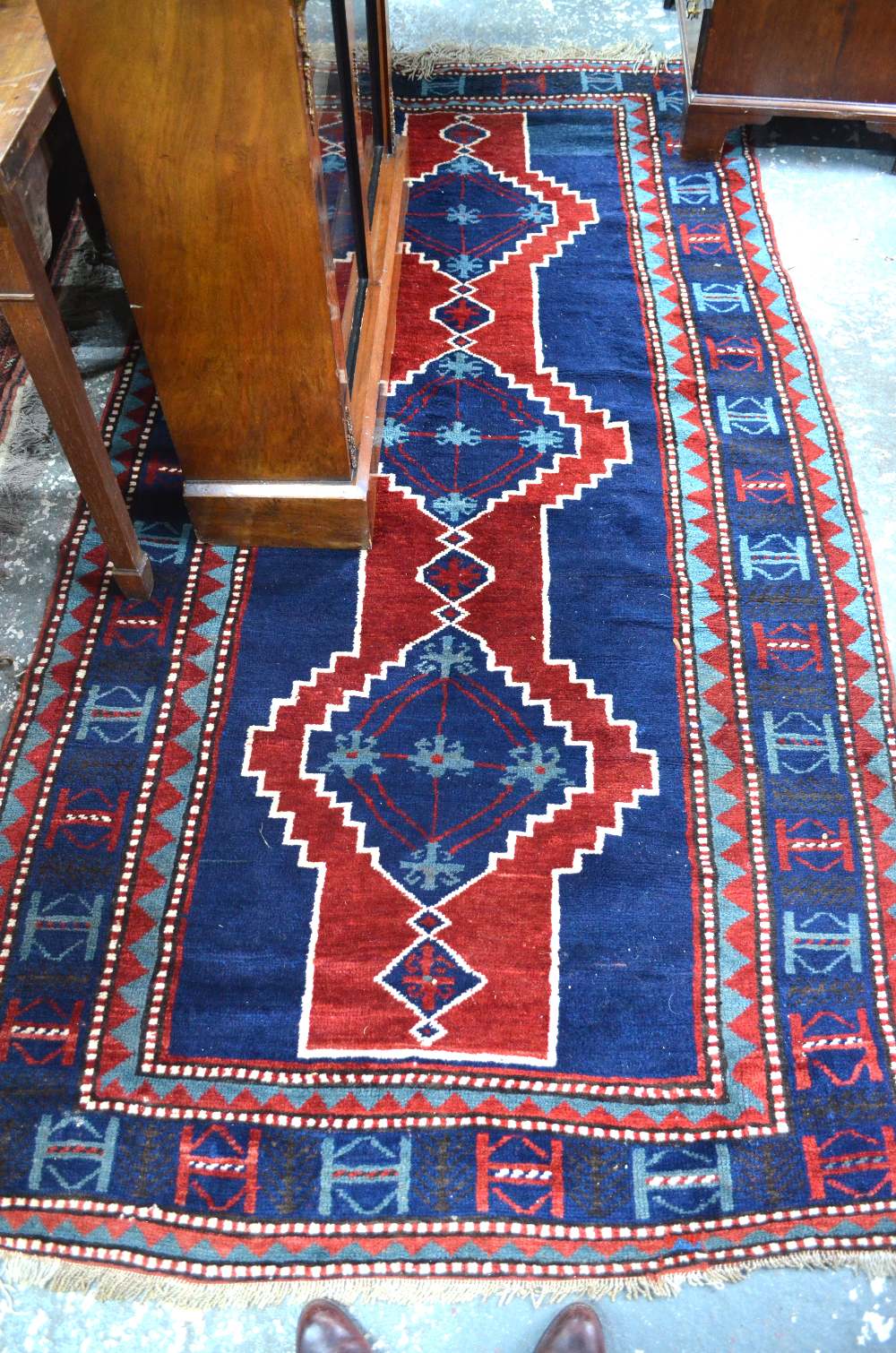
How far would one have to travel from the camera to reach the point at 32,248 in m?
1.45

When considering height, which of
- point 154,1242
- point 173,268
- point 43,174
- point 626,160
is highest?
point 43,174

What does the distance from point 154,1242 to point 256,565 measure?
1.11 m

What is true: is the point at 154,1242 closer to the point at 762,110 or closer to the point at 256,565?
the point at 256,565

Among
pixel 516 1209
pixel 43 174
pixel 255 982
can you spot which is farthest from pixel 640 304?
pixel 516 1209

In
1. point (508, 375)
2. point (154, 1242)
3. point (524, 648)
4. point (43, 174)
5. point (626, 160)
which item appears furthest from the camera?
point (626, 160)

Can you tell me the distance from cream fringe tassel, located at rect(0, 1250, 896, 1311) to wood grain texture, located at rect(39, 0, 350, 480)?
1226 mm

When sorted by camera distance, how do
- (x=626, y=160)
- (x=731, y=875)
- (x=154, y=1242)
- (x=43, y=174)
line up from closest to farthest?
(x=154, y=1242), (x=43, y=174), (x=731, y=875), (x=626, y=160)

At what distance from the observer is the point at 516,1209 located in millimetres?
1417

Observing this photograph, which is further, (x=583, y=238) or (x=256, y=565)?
(x=583, y=238)

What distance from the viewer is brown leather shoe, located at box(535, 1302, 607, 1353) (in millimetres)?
1314

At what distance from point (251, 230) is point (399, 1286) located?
141cm

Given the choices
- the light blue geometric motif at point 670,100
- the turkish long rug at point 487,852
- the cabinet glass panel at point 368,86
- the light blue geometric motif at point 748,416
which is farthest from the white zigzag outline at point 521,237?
the light blue geometric motif at point 748,416

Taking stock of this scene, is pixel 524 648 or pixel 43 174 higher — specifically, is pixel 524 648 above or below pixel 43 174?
below

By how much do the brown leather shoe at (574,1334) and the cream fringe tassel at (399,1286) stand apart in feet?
0.10
